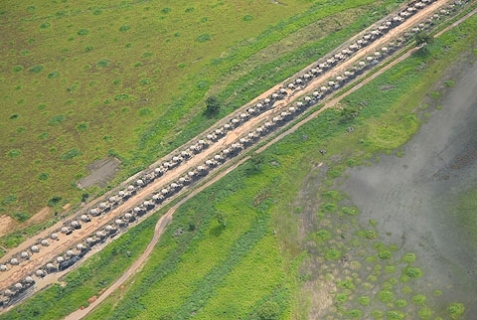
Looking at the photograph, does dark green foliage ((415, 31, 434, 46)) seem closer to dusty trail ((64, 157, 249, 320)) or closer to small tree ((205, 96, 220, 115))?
small tree ((205, 96, 220, 115))

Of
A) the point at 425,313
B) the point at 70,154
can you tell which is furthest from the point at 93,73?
the point at 425,313

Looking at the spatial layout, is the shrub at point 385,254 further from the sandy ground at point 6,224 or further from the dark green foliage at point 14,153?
the dark green foliage at point 14,153

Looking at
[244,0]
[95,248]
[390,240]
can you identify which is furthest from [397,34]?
[95,248]

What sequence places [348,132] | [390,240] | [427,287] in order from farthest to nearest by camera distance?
[348,132] < [390,240] < [427,287]

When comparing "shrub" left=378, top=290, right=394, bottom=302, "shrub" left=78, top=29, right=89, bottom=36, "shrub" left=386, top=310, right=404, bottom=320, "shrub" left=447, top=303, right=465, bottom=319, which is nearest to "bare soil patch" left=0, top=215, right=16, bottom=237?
"shrub" left=78, top=29, right=89, bottom=36

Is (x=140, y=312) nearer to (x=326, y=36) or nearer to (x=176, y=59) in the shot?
(x=176, y=59)

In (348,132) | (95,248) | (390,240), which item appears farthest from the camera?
(348,132)

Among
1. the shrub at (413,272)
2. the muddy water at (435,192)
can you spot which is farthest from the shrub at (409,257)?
the shrub at (413,272)
